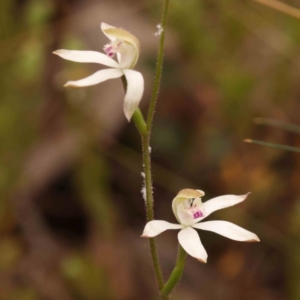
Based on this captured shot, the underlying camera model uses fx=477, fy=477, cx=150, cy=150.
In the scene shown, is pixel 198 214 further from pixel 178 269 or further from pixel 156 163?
pixel 156 163

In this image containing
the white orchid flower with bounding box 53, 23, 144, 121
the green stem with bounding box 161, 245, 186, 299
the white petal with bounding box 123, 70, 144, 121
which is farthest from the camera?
the green stem with bounding box 161, 245, 186, 299

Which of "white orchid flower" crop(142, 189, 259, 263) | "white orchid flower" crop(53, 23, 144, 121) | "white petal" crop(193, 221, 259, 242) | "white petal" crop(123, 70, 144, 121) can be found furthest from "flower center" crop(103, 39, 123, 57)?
"white petal" crop(193, 221, 259, 242)

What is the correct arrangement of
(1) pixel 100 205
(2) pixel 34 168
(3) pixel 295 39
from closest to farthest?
(1) pixel 100 205, (3) pixel 295 39, (2) pixel 34 168

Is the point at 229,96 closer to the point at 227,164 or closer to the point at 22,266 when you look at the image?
the point at 227,164

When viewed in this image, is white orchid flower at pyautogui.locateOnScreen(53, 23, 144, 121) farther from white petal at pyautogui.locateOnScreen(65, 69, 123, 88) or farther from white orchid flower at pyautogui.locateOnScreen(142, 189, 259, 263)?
white orchid flower at pyautogui.locateOnScreen(142, 189, 259, 263)

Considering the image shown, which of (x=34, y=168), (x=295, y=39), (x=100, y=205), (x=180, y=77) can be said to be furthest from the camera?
(x=180, y=77)

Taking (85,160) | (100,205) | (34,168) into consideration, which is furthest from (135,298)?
(34,168)
